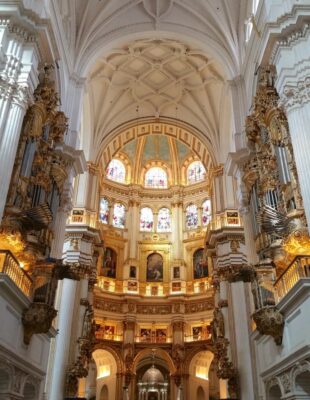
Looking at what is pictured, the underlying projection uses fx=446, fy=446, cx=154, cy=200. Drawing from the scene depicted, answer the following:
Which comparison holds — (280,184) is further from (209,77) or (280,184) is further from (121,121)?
(121,121)

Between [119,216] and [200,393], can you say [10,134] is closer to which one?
[119,216]

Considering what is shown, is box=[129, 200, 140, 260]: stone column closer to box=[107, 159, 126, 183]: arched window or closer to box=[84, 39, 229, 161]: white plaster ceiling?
box=[107, 159, 126, 183]: arched window

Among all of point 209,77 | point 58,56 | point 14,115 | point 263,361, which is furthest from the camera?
point 209,77

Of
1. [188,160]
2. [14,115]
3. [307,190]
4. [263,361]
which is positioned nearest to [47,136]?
[14,115]

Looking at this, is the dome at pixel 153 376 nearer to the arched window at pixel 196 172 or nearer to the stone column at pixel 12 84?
the arched window at pixel 196 172

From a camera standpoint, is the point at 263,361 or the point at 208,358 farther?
the point at 208,358

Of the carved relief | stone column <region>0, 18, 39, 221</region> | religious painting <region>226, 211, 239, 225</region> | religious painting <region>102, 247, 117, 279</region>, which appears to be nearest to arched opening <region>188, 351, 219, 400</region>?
religious painting <region>102, 247, 117, 279</region>

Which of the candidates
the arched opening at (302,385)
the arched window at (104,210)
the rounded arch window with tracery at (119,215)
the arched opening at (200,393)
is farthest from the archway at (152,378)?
the arched opening at (302,385)

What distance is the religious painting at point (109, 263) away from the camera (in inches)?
1213

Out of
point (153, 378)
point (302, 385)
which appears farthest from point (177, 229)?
point (302, 385)

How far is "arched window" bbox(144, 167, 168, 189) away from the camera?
35031 millimetres

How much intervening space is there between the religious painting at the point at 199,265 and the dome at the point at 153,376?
265 inches

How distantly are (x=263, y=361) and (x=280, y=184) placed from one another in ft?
18.0

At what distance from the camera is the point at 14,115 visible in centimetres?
1204
